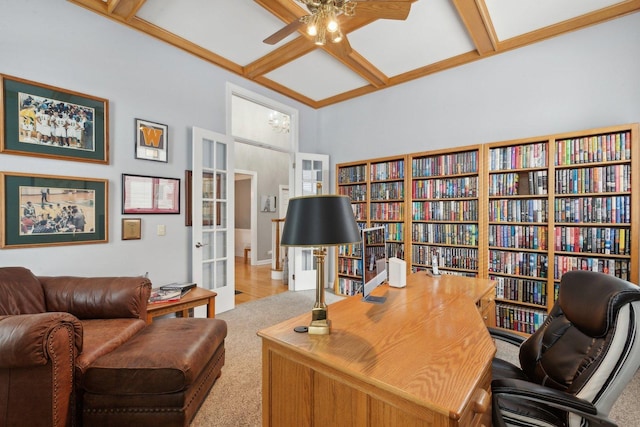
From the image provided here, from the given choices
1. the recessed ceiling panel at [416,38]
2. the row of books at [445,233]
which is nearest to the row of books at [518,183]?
the row of books at [445,233]

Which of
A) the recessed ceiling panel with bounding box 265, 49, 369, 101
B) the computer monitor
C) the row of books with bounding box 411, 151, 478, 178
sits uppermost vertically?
the recessed ceiling panel with bounding box 265, 49, 369, 101

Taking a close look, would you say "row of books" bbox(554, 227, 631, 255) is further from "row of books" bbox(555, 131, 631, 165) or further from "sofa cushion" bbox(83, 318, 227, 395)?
"sofa cushion" bbox(83, 318, 227, 395)

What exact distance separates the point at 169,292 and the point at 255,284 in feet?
7.51

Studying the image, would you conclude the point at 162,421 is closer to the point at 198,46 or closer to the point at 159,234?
the point at 159,234

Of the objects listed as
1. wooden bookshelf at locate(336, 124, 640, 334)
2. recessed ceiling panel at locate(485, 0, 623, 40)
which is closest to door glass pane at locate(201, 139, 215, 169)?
wooden bookshelf at locate(336, 124, 640, 334)

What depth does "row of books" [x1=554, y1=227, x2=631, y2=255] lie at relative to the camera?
2479 millimetres

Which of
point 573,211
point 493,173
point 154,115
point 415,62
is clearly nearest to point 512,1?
point 415,62

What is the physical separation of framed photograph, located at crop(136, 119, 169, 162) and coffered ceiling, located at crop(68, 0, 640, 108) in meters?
0.93

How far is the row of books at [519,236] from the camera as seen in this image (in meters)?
2.83

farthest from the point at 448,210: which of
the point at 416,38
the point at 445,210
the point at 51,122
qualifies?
the point at 51,122

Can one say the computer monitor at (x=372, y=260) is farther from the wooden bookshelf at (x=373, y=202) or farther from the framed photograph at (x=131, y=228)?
the framed photograph at (x=131, y=228)

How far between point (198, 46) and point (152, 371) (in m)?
3.25

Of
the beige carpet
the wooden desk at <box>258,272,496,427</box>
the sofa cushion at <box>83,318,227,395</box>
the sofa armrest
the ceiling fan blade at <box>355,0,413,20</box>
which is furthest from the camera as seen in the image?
the sofa armrest

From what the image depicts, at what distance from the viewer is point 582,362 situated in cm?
113
